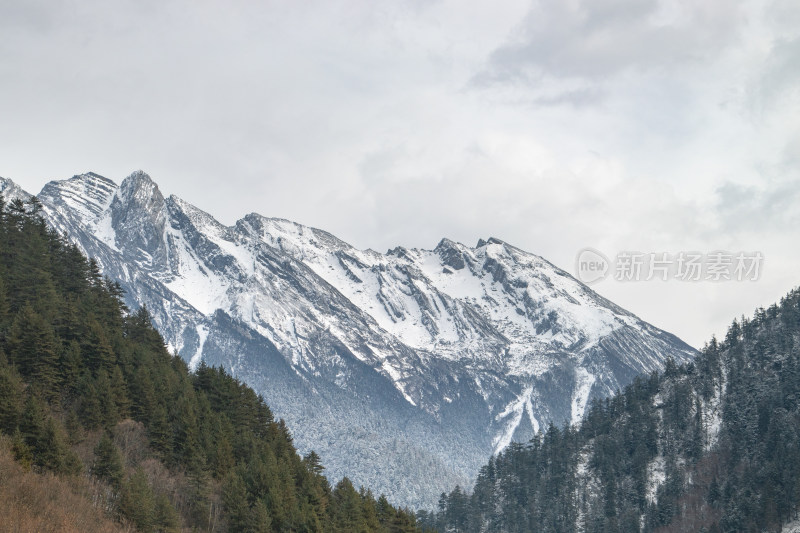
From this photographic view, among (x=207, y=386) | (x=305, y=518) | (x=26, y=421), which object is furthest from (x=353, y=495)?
(x=26, y=421)

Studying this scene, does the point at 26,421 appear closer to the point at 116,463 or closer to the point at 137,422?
the point at 116,463

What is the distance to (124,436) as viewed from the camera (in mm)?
106438

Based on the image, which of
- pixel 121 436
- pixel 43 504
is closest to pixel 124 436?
pixel 121 436

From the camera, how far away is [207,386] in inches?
5315

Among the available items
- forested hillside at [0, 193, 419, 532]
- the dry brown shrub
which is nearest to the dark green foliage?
forested hillside at [0, 193, 419, 532]

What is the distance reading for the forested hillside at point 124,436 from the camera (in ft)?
283

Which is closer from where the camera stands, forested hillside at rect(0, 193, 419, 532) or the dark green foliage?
forested hillside at rect(0, 193, 419, 532)

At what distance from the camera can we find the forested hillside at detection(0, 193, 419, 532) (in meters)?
86.2

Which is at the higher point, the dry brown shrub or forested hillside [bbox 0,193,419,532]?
forested hillside [bbox 0,193,419,532]

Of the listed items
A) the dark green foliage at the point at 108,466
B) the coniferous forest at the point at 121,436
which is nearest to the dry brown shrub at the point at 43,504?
the coniferous forest at the point at 121,436

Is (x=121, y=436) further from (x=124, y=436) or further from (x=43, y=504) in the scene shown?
(x=43, y=504)

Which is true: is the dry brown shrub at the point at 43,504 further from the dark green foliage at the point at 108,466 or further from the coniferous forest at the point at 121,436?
the dark green foliage at the point at 108,466

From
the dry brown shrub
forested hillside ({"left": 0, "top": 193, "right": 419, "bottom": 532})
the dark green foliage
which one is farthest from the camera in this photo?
the dark green foliage

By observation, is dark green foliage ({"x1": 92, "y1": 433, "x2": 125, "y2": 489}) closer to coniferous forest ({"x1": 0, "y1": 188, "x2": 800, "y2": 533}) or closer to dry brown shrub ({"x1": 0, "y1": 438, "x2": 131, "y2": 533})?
coniferous forest ({"x1": 0, "y1": 188, "x2": 800, "y2": 533})
